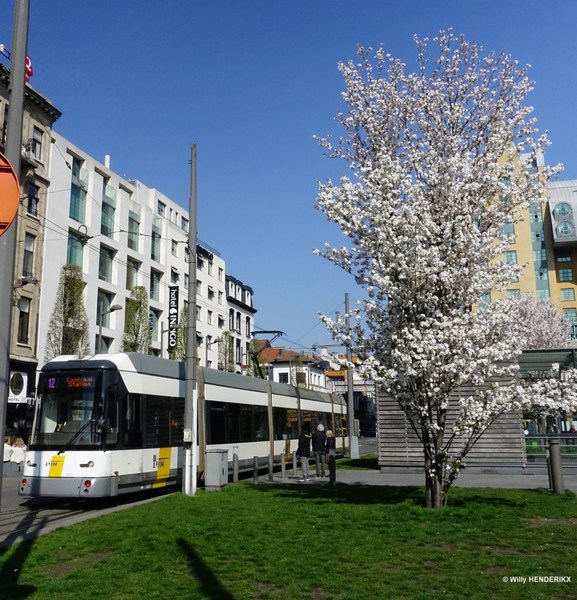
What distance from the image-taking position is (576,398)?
11.0 metres

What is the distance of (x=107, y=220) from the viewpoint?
45469 millimetres

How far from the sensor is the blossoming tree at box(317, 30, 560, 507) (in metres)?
11.4

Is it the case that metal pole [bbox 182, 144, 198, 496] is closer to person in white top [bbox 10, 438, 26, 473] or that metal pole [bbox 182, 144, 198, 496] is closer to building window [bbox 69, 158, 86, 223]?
person in white top [bbox 10, 438, 26, 473]

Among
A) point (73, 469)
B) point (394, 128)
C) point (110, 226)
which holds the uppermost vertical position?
point (110, 226)

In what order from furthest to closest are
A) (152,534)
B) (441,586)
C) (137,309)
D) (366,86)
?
1. (137,309)
2. (366,86)
3. (152,534)
4. (441,586)

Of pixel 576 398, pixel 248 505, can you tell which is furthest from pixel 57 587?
pixel 576 398

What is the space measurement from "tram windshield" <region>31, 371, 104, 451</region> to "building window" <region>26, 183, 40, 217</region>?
965 inches

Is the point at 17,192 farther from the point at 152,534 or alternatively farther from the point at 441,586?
the point at 152,534

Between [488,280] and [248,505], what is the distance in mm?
6292

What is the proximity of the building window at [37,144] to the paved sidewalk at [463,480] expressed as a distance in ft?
81.2

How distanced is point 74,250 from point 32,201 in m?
4.81

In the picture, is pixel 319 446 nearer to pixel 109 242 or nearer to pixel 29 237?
pixel 29 237

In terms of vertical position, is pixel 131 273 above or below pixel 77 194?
below

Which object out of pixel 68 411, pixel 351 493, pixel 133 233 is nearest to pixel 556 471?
pixel 351 493
